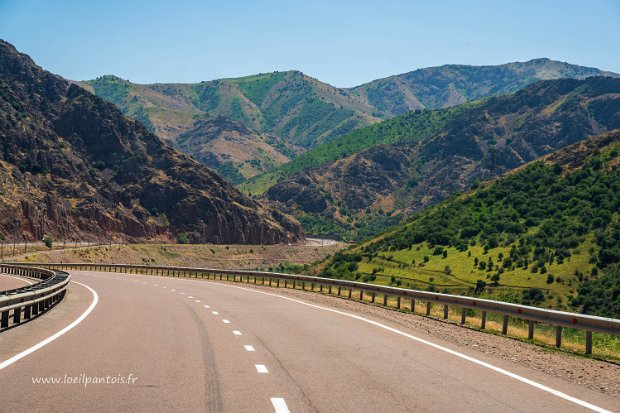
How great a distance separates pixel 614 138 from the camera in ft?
329

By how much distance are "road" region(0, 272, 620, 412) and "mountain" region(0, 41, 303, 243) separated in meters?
109

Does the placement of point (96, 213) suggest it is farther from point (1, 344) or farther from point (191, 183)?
point (1, 344)

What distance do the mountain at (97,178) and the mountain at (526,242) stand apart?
171 ft

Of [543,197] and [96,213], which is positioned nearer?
[543,197]

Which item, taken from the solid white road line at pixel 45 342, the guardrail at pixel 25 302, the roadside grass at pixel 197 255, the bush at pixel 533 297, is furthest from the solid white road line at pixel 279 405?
the roadside grass at pixel 197 255

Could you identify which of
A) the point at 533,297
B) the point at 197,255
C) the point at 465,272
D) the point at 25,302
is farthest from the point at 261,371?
the point at 197,255

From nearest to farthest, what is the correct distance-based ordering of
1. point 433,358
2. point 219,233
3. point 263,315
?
point 433,358 → point 263,315 → point 219,233

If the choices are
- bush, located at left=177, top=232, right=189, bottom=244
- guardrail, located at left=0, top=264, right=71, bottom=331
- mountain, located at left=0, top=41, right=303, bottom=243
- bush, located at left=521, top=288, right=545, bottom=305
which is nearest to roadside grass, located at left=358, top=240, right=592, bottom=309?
bush, located at left=521, top=288, right=545, bottom=305

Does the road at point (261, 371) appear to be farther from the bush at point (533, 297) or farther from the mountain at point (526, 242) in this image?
the bush at point (533, 297)

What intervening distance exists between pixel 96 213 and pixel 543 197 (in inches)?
3120

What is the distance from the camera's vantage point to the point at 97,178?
148 m

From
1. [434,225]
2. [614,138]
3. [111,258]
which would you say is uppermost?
[614,138]

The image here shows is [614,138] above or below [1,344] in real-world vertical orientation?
above

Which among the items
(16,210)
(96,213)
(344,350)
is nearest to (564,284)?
(344,350)
